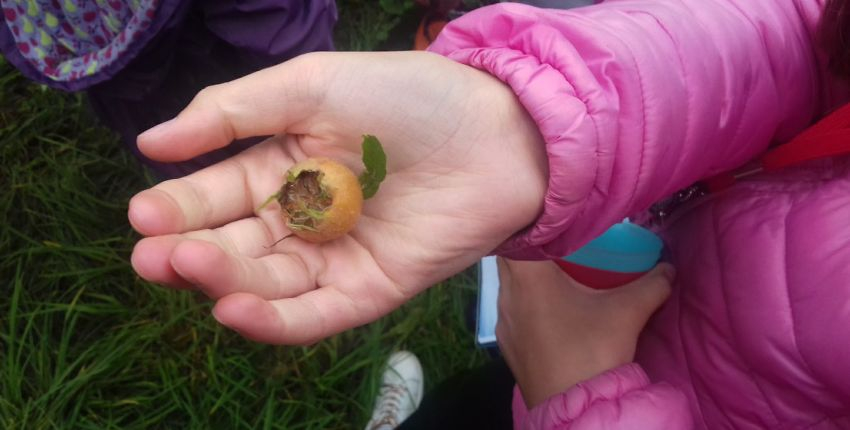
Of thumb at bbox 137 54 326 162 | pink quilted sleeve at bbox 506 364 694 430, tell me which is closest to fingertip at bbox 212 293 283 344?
thumb at bbox 137 54 326 162

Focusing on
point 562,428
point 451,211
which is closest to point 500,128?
point 451,211

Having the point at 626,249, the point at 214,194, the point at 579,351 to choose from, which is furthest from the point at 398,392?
the point at 214,194

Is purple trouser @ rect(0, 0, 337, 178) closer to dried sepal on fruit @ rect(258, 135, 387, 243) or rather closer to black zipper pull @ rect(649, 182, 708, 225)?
dried sepal on fruit @ rect(258, 135, 387, 243)

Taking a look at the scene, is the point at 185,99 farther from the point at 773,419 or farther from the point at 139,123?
the point at 773,419

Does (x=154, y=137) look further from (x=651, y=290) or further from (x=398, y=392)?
(x=398, y=392)

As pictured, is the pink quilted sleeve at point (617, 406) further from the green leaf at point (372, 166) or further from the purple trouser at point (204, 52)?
the purple trouser at point (204, 52)

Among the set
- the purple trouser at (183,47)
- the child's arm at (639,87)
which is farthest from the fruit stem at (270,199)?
the purple trouser at (183,47)
